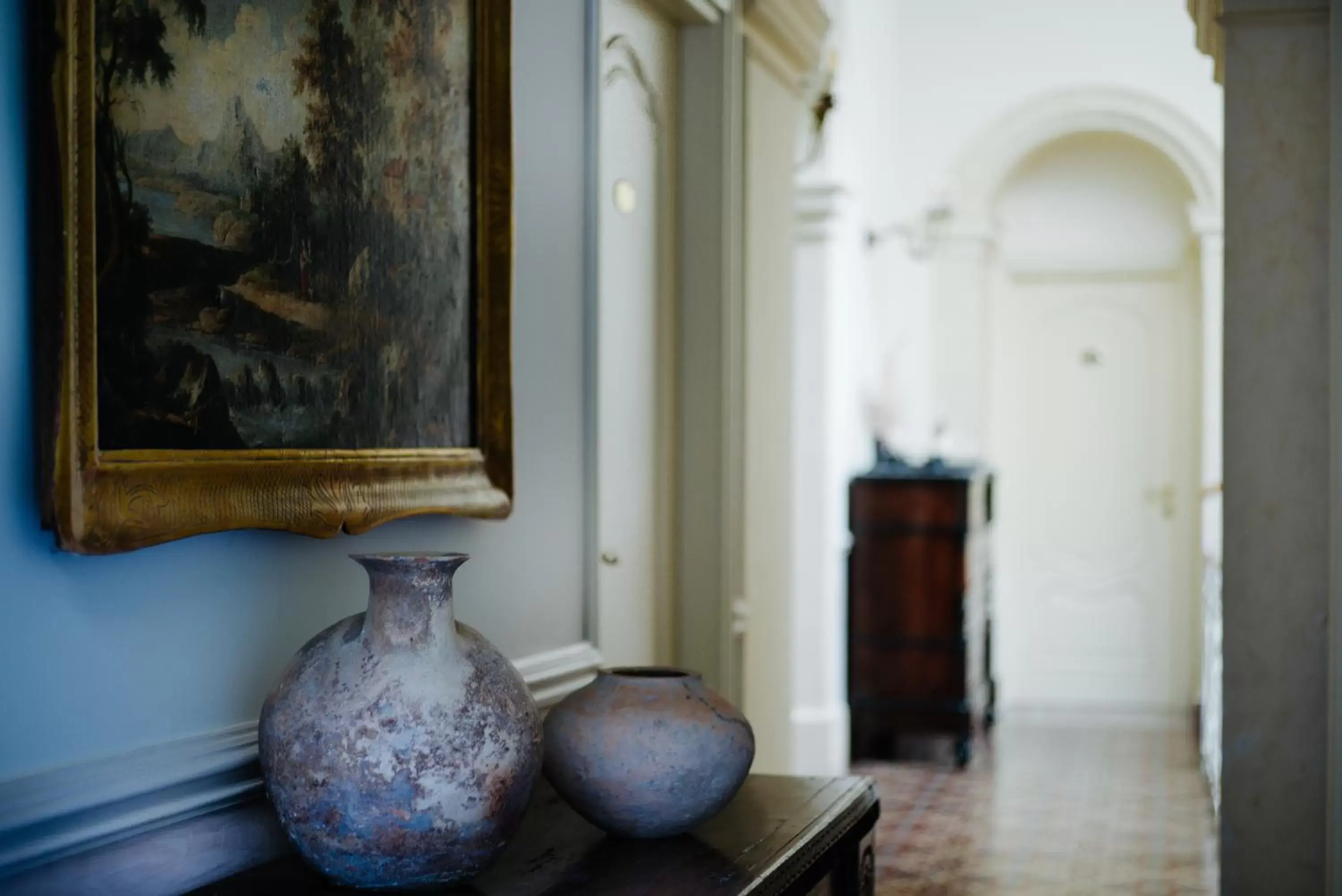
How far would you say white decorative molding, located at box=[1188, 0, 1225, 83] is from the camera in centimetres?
310

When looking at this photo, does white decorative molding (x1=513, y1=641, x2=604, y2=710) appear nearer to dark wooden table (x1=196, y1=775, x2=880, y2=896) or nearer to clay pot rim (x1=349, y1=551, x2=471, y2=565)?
dark wooden table (x1=196, y1=775, x2=880, y2=896)

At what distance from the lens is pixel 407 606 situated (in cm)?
188

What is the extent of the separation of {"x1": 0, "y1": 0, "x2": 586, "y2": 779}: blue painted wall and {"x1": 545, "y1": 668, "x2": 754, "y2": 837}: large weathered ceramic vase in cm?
42

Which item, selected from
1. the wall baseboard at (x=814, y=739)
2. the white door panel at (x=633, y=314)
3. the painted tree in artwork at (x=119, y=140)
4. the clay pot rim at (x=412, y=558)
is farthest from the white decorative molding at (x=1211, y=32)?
the wall baseboard at (x=814, y=739)

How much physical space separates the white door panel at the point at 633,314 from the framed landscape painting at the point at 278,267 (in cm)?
64

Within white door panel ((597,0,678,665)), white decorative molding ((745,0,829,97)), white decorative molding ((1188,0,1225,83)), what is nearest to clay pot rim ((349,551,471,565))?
white door panel ((597,0,678,665))

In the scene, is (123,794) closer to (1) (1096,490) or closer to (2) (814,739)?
(2) (814,739)

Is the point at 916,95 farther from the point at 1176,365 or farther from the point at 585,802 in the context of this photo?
the point at 585,802

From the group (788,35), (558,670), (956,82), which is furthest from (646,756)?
(956,82)

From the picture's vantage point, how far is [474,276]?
2.61 m

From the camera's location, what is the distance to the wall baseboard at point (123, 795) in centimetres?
167

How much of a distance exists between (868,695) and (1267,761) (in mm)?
4254

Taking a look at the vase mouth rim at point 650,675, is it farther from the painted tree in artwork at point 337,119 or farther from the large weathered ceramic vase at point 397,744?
the painted tree in artwork at point 337,119

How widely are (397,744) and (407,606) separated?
18 cm
